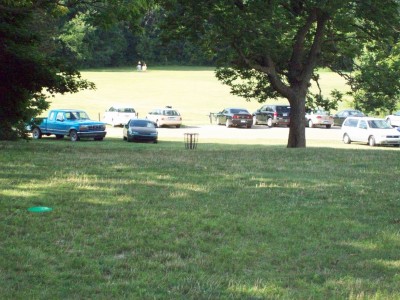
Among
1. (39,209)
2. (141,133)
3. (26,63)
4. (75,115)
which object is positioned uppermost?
(26,63)

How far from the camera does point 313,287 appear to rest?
661cm

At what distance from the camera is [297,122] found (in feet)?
101

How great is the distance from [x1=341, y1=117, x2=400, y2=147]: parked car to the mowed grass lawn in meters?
24.8

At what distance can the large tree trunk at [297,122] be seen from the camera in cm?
3033

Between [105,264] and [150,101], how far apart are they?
73890mm

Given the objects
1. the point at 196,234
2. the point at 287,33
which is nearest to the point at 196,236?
the point at 196,234

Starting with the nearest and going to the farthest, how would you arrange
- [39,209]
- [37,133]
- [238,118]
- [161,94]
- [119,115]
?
[39,209] → [37,133] → [119,115] → [238,118] → [161,94]

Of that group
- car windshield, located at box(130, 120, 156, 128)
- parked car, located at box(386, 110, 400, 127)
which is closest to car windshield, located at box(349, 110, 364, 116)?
parked car, located at box(386, 110, 400, 127)

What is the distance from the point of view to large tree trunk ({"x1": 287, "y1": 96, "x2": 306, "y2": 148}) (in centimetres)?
3033

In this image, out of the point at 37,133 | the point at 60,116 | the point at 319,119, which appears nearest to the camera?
the point at 60,116

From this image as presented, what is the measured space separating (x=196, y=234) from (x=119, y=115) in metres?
48.3

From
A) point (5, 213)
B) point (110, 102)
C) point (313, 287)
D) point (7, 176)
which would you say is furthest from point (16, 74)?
point (110, 102)

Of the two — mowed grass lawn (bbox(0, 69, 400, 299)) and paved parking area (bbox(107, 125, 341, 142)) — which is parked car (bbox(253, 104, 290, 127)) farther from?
mowed grass lawn (bbox(0, 69, 400, 299))

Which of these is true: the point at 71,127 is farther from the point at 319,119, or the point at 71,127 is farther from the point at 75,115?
the point at 319,119
